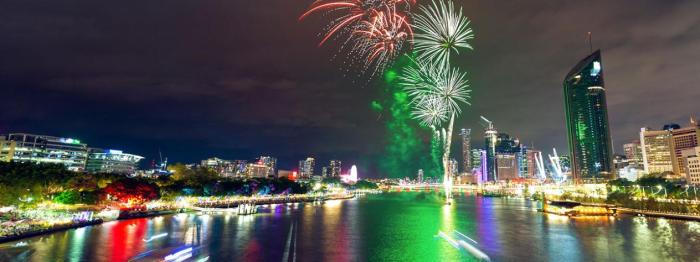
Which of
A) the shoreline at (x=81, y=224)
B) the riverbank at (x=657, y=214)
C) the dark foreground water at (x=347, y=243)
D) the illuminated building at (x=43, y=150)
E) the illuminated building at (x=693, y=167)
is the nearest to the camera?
the dark foreground water at (x=347, y=243)

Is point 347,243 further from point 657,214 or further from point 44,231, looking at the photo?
point 657,214

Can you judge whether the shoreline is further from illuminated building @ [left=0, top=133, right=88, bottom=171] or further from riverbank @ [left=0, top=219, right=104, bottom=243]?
illuminated building @ [left=0, top=133, right=88, bottom=171]

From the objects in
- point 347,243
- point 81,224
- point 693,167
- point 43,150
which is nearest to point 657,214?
point 347,243

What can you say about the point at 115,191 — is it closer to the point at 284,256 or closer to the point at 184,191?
the point at 184,191

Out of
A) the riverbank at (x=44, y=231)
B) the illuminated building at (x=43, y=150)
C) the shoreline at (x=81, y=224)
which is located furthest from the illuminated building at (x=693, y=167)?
the illuminated building at (x=43, y=150)

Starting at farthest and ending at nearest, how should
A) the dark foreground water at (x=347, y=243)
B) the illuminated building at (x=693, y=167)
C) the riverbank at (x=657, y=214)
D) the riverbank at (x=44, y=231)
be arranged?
the illuminated building at (x=693, y=167), the riverbank at (x=657, y=214), the riverbank at (x=44, y=231), the dark foreground water at (x=347, y=243)

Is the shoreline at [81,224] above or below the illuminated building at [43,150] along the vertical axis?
below

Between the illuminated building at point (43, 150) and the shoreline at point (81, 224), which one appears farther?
the illuminated building at point (43, 150)

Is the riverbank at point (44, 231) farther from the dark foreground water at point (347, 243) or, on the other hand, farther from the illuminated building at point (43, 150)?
the illuminated building at point (43, 150)

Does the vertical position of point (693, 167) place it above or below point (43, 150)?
below
